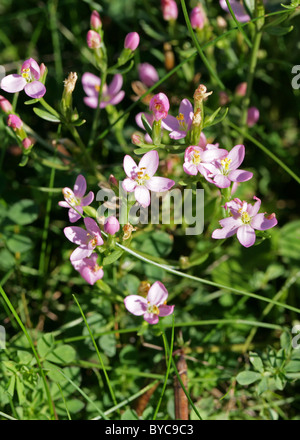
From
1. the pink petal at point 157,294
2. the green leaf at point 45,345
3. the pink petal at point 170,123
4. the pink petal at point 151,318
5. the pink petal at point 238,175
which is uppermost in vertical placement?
the pink petal at point 170,123

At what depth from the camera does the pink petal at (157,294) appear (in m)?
1.76

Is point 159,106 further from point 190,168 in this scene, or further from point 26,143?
point 26,143

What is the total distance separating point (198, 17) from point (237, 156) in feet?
2.64

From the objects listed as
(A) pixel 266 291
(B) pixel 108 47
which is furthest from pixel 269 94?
(A) pixel 266 291

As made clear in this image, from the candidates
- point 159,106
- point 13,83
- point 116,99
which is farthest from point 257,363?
point 13,83

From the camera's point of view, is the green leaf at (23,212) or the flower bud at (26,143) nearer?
the flower bud at (26,143)

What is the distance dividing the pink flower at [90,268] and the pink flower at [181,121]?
558mm

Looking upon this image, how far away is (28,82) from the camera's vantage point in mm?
1769

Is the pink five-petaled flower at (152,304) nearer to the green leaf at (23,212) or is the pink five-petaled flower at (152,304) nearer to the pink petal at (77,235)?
the pink petal at (77,235)

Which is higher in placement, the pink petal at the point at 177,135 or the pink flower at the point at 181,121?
the pink flower at the point at 181,121

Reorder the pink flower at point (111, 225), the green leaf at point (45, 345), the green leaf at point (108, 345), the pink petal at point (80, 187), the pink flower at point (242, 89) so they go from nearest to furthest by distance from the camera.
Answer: the pink flower at point (111, 225) < the pink petal at point (80, 187) < the green leaf at point (45, 345) < the green leaf at point (108, 345) < the pink flower at point (242, 89)

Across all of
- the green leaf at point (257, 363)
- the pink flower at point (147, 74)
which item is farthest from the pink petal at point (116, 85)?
the green leaf at point (257, 363)

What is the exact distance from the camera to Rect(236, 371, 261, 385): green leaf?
72.7 inches

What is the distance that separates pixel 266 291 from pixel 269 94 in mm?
1174
